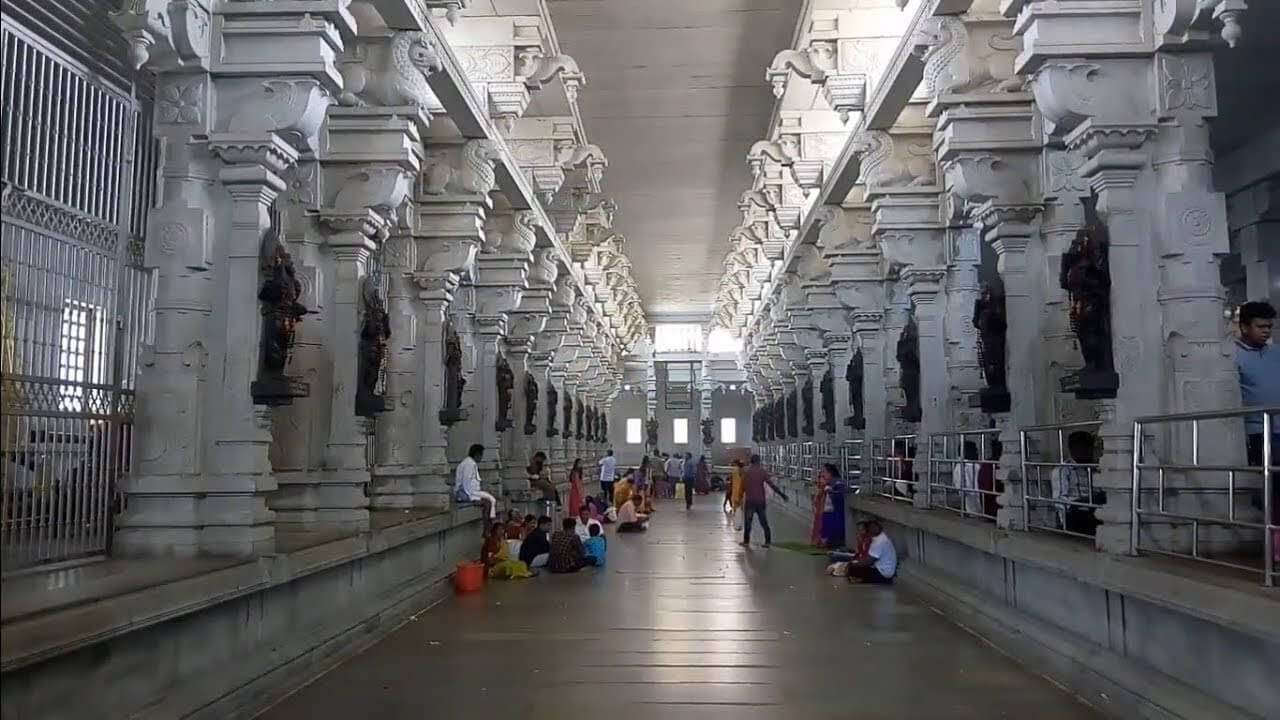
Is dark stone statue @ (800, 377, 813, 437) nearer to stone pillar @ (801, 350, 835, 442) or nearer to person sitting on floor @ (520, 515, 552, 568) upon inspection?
stone pillar @ (801, 350, 835, 442)

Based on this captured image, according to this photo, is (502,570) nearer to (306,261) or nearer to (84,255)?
(306,261)

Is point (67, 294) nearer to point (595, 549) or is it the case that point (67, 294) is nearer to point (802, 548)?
point (595, 549)

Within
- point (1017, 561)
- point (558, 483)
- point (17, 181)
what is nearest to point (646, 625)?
point (1017, 561)

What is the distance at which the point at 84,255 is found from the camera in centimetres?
652

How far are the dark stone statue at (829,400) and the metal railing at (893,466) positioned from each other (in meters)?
3.18

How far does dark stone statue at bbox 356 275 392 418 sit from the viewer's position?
29.8 feet

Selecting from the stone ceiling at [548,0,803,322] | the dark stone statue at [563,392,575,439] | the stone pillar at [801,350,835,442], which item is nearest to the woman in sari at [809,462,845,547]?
the stone pillar at [801,350,835,442]

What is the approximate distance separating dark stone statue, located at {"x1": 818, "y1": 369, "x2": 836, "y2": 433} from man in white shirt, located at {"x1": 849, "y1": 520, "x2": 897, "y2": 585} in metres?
7.04

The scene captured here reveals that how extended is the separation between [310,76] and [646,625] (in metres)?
4.76

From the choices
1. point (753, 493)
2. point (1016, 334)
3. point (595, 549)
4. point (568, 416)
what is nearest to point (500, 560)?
point (595, 549)

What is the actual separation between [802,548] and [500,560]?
5.22 m

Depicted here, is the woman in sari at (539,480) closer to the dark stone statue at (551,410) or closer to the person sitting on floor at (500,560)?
the dark stone statue at (551,410)

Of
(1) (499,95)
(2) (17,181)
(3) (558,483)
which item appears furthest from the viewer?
(3) (558,483)

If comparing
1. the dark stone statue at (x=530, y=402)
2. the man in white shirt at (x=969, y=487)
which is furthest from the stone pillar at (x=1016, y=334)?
the dark stone statue at (x=530, y=402)
